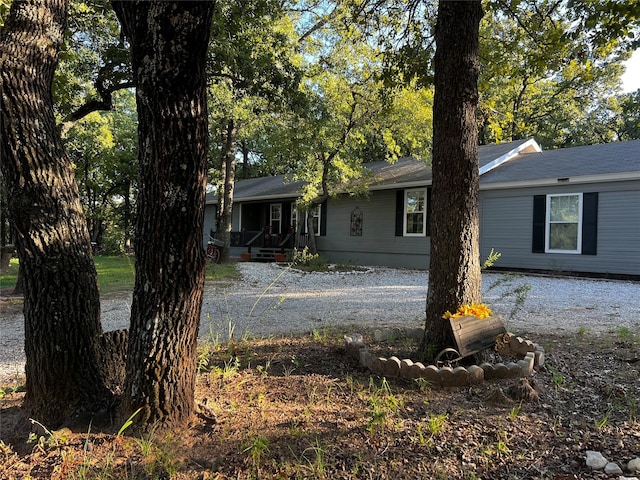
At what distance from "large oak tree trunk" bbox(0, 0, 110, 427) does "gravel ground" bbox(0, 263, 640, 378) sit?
1477mm

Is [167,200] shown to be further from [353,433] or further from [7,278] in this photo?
[7,278]

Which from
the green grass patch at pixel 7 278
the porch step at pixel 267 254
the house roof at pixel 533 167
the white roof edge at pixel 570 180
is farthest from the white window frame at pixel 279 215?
the green grass patch at pixel 7 278

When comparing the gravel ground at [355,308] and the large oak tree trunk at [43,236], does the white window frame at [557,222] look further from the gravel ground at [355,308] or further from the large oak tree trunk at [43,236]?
the large oak tree trunk at [43,236]

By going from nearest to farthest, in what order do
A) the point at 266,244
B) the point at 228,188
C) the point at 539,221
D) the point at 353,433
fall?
the point at 353,433, the point at 539,221, the point at 228,188, the point at 266,244

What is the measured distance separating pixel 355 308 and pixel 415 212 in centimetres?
808

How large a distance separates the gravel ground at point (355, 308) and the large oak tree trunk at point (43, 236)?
148cm

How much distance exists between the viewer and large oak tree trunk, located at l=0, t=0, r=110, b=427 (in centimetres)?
238

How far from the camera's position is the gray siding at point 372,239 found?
14.4m

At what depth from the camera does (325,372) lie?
3361mm

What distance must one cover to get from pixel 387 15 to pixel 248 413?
5.79 m

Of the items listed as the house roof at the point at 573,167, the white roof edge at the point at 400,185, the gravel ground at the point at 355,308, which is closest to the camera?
the gravel ground at the point at 355,308

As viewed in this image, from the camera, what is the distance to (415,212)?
47.2 ft

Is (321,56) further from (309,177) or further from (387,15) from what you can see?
(387,15)

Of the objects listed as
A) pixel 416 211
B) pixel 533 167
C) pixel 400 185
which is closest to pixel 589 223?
pixel 533 167
